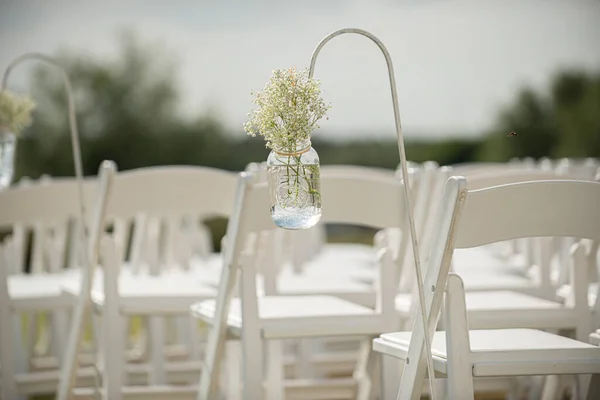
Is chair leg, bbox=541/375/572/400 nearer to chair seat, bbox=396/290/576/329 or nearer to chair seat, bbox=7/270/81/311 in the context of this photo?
chair seat, bbox=396/290/576/329

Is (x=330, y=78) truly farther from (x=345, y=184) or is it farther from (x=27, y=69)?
(x=345, y=184)

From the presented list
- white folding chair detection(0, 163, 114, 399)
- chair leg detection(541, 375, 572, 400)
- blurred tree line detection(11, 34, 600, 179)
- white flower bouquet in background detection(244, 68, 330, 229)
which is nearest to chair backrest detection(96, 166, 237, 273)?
white folding chair detection(0, 163, 114, 399)

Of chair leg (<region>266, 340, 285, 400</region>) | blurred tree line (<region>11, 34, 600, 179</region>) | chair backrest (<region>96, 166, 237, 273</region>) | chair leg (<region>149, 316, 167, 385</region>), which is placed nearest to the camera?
chair leg (<region>266, 340, 285, 400</region>)

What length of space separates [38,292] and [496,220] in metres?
2.44

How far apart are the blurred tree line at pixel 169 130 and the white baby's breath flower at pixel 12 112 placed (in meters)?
6.46

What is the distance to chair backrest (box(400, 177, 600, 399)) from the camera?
7.53 feet

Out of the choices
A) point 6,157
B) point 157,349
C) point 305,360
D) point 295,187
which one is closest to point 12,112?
point 6,157

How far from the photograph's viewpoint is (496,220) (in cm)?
238

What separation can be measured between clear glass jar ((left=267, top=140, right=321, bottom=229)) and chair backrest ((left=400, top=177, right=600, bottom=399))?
291 millimetres

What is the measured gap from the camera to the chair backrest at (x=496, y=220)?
7.53ft

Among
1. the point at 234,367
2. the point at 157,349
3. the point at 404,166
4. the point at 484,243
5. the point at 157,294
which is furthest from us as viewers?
the point at 157,349

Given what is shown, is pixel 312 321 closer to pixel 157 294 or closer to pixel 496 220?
pixel 496 220

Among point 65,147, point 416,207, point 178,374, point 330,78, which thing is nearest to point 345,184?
point 416,207

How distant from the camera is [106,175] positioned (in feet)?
11.9
